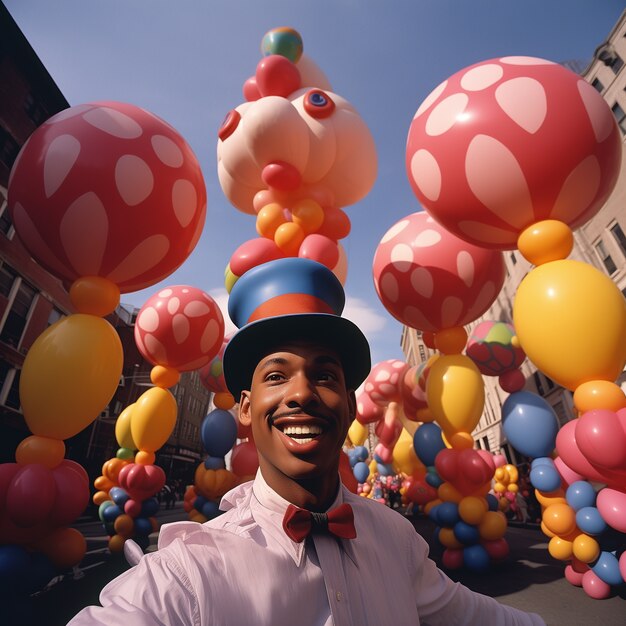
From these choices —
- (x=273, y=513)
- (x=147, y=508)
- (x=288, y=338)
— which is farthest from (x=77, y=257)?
(x=147, y=508)

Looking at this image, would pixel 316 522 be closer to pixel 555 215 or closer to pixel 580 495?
pixel 555 215

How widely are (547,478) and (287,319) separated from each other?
403cm

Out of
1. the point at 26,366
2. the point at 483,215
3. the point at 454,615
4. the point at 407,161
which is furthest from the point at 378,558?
the point at 407,161

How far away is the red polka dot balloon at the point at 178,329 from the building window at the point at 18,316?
401 inches

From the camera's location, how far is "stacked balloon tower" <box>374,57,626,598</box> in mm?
2418

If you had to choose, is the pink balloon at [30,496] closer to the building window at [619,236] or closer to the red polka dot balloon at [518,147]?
the red polka dot balloon at [518,147]

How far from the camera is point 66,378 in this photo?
2793 millimetres

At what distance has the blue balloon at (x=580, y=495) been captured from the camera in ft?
11.1

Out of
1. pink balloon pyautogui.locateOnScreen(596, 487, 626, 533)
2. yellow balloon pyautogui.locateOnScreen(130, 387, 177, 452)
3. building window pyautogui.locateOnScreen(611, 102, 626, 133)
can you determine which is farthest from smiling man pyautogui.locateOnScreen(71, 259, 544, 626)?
building window pyautogui.locateOnScreen(611, 102, 626, 133)

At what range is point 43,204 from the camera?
9.84ft

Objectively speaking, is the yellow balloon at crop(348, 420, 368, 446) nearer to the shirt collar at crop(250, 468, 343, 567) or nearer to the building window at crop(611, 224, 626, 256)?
the shirt collar at crop(250, 468, 343, 567)

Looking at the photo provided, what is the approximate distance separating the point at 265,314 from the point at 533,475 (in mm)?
4007

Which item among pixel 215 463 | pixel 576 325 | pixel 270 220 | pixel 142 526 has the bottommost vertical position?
pixel 142 526

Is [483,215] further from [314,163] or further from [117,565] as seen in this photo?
[117,565]
